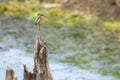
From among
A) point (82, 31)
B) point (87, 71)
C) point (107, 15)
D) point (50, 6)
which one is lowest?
point (87, 71)

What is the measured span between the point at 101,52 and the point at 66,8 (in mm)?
14987

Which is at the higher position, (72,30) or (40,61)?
(72,30)

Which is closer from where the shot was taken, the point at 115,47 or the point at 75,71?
the point at 75,71

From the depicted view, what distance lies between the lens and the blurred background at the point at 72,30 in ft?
81.6

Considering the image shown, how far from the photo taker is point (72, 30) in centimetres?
3244

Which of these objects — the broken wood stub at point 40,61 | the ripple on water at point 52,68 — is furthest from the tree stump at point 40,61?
the ripple on water at point 52,68

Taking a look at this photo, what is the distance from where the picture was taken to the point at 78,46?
27.8 m

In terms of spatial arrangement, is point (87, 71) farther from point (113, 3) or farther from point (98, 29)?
point (113, 3)

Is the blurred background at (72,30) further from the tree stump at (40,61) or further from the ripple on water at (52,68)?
the tree stump at (40,61)

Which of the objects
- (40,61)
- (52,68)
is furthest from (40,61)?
(52,68)

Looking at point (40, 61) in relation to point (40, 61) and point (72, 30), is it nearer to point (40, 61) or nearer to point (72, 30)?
point (40, 61)

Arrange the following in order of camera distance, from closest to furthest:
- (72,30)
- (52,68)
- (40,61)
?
(40,61), (52,68), (72,30)

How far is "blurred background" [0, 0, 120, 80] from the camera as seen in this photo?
81.6 feet

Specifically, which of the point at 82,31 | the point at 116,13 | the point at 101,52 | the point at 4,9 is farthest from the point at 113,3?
the point at 101,52
